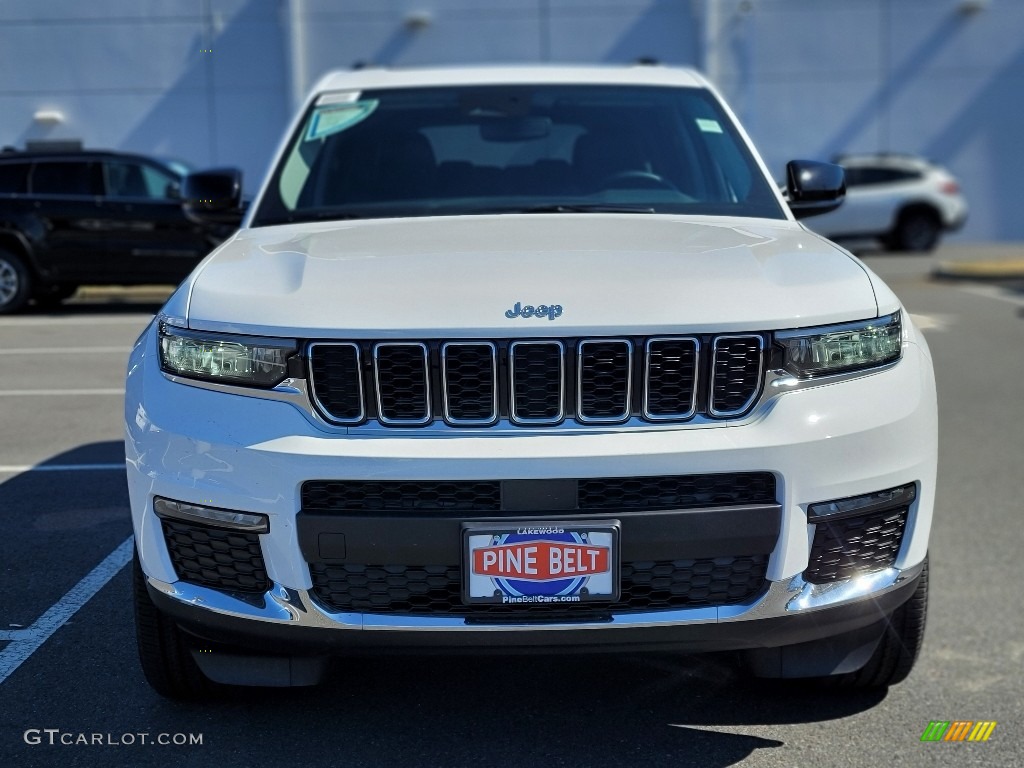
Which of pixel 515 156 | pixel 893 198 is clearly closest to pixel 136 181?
pixel 515 156

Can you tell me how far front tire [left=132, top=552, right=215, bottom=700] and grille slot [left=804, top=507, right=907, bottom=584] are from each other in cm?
156

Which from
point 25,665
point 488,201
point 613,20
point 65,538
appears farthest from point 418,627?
point 613,20

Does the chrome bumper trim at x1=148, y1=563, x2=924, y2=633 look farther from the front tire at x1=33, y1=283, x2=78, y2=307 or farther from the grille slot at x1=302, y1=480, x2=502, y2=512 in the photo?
the front tire at x1=33, y1=283, x2=78, y2=307

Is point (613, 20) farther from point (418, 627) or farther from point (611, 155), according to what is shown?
point (418, 627)

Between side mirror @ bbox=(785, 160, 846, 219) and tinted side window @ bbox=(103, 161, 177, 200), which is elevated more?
side mirror @ bbox=(785, 160, 846, 219)

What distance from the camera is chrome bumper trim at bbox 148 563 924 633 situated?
9.60ft

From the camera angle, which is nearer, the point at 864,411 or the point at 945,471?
the point at 864,411

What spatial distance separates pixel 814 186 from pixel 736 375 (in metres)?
1.82

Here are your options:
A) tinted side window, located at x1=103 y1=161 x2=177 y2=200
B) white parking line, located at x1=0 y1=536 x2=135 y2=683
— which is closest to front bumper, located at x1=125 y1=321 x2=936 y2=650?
A: white parking line, located at x1=0 y1=536 x2=135 y2=683

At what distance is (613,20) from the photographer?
23.9 m

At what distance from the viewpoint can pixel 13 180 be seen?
13875 mm

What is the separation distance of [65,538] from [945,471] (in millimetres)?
4087

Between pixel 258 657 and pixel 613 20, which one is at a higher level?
pixel 258 657

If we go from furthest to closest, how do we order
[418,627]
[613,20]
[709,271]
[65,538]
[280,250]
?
1. [613,20]
2. [65,538]
3. [280,250]
4. [709,271]
5. [418,627]
